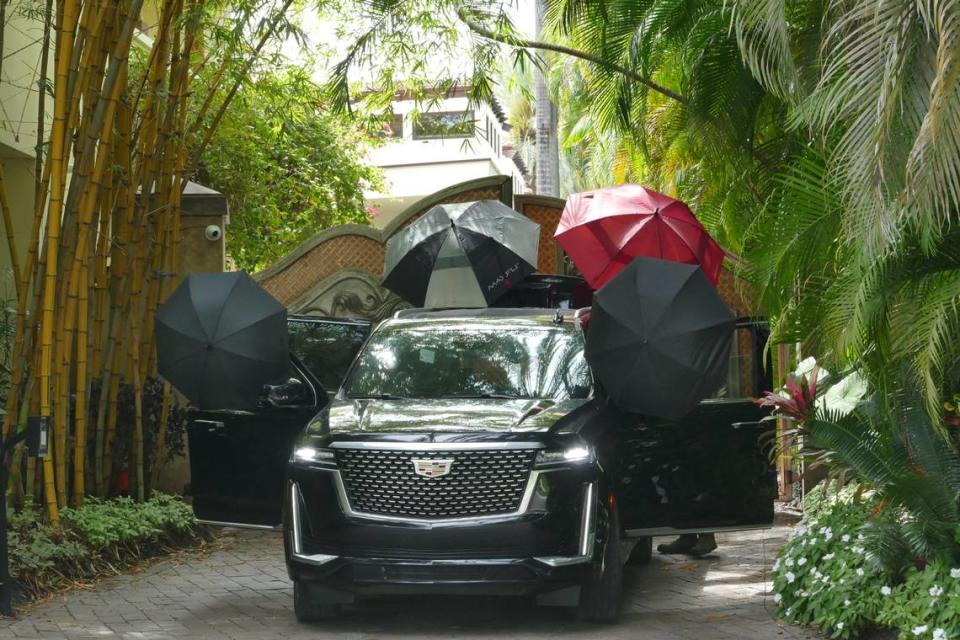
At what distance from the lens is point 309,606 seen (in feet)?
25.0

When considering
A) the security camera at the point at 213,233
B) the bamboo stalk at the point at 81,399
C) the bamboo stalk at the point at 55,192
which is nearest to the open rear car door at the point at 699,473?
the bamboo stalk at the point at 55,192

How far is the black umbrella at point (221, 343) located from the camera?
28.1 ft

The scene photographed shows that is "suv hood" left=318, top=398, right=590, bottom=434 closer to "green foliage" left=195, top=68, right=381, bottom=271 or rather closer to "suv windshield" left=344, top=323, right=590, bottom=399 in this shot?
"suv windshield" left=344, top=323, right=590, bottom=399

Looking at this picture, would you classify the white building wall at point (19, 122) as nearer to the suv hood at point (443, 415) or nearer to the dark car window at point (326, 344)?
the dark car window at point (326, 344)

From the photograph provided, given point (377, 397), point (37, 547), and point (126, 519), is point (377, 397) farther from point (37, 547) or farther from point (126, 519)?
point (126, 519)

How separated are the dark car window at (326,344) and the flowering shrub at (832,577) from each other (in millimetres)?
3474

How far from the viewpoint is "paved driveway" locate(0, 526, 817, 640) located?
7.44 m

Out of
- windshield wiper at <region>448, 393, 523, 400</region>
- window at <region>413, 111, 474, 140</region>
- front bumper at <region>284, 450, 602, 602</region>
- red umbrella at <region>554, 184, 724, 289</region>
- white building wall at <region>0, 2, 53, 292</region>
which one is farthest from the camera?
white building wall at <region>0, 2, 53, 292</region>

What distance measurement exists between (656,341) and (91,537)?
448 cm

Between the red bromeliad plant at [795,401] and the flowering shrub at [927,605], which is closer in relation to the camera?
the flowering shrub at [927,605]

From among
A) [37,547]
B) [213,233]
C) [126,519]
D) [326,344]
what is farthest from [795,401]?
[213,233]

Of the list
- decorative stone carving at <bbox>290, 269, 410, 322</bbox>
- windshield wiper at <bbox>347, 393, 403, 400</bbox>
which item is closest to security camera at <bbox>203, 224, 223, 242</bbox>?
decorative stone carving at <bbox>290, 269, 410, 322</bbox>

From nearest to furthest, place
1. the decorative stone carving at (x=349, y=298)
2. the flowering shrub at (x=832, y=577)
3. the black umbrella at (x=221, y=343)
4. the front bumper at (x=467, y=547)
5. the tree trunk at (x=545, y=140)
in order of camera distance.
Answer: the flowering shrub at (x=832, y=577), the front bumper at (x=467, y=547), the black umbrella at (x=221, y=343), the decorative stone carving at (x=349, y=298), the tree trunk at (x=545, y=140)

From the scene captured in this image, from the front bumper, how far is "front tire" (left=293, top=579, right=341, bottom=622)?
0.85ft
